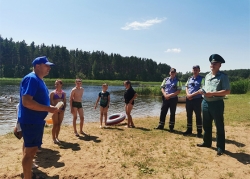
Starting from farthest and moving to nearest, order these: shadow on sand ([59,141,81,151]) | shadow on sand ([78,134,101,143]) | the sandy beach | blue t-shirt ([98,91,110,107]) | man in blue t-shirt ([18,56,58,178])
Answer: blue t-shirt ([98,91,110,107]), shadow on sand ([78,134,101,143]), shadow on sand ([59,141,81,151]), the sandy beach, man in blue t-shirt ([18,56,58,178])

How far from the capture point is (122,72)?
12544 centimetres

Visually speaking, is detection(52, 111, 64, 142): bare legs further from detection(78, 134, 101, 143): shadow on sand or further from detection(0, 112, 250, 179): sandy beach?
detection(78, 134, 101, 143): shadow on sand

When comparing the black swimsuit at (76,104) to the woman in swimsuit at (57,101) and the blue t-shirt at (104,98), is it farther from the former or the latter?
the blue t-shirt at (104,98)

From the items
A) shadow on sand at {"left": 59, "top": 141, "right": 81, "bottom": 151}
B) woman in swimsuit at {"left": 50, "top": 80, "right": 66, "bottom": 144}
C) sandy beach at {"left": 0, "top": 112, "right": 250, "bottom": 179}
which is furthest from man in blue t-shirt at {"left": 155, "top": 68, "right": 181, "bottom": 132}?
woman in swimsuit at {"left": 50, "top": 80, "right": 66, "bottom": 144}

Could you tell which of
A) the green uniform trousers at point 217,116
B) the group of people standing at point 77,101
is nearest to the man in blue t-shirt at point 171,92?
the group of people standing at point 77,101

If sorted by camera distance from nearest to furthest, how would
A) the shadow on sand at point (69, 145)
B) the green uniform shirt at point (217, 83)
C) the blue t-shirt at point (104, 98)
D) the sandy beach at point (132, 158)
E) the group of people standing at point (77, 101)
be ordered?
1. the group of people standing at point (77, 101)
2. the sandy beach at point (132, 158)
3. the green uniform shirt at point (217, 83)
4. the shadow on sand at point (69, 145)
5. the blue t-shirt at point (104, 98)

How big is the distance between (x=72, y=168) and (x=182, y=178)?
7.94ft

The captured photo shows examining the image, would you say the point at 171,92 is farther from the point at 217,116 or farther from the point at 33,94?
the point at 33,94

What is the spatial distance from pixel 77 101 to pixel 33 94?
4.23 meters

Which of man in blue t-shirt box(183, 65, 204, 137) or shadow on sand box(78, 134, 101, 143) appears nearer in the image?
shadow on sand box(78, 134, 101, 143)

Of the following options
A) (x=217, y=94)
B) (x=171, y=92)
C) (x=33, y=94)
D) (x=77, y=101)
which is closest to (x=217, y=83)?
(x=217, y=94)

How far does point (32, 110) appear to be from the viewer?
3.57 m

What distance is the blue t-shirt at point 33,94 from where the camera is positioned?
3.44 metres

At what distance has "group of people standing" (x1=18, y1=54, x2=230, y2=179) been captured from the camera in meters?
3.54
